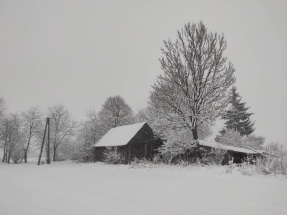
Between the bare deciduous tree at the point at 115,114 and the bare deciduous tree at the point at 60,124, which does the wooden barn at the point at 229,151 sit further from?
the bare deciduous tree at the point at 60,124

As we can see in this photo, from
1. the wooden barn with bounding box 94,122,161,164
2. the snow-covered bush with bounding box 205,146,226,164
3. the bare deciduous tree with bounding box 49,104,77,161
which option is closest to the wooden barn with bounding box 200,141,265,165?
the snow-covered bush with bounding box 205,146,226,164

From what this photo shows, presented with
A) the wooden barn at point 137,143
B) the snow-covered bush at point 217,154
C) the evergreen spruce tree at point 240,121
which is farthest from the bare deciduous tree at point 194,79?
the evergreen spruce tree at point 240,121

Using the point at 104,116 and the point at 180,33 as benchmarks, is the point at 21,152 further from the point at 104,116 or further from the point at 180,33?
the point at 180,33

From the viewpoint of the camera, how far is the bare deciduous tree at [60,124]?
40.2 metres

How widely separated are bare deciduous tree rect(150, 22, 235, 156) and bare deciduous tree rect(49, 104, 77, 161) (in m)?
30.0

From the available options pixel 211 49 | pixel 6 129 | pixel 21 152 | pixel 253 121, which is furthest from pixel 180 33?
pixel 21 152

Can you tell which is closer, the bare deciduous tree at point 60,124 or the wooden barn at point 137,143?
the wooden barn at point 137,143

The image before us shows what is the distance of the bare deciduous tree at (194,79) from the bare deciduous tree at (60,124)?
98.3 ft

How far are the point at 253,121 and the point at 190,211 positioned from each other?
39.9 m

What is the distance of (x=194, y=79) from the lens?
1672 centimetres

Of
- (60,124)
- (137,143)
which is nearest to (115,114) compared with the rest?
(60,124)

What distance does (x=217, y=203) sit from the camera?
14.2 feet

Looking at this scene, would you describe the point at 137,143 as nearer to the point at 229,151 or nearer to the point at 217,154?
the point at 217,154

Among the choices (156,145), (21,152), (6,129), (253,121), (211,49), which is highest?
(211,49)
